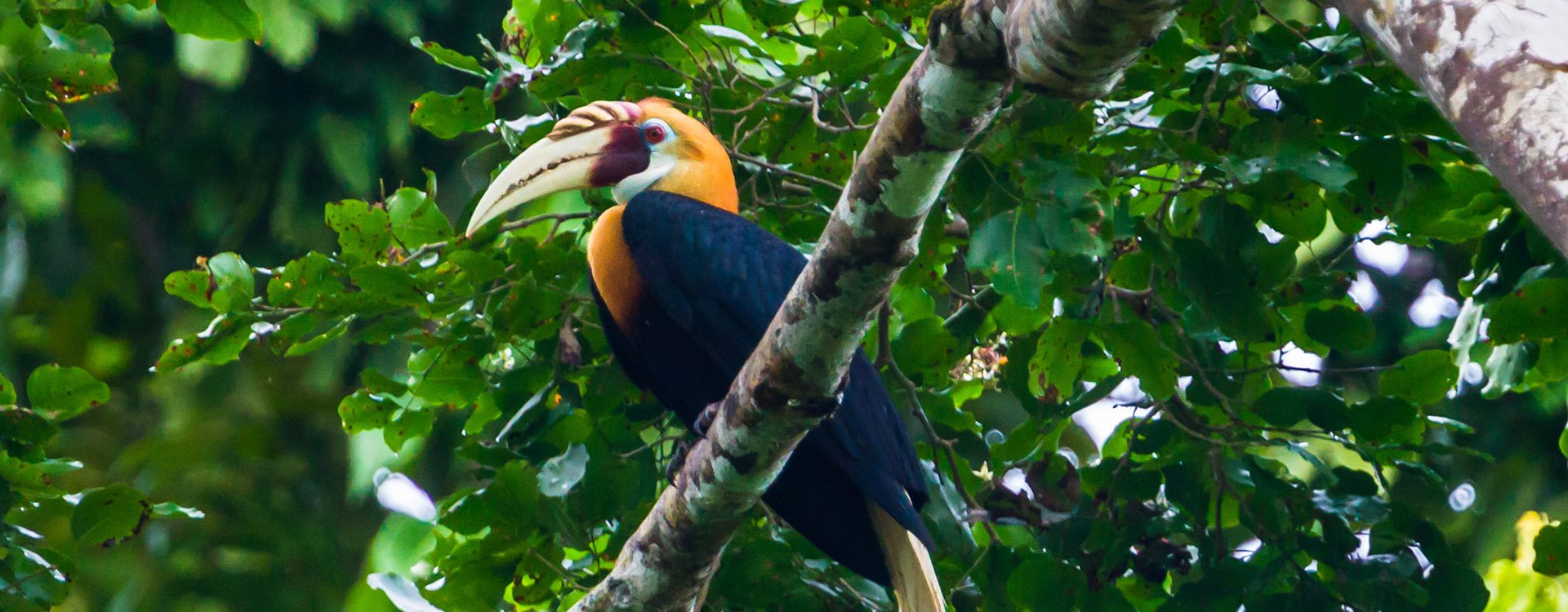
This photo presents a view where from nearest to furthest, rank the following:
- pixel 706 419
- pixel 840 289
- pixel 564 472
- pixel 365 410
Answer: pixel 840 289 → pixel 564 472 → pixel 706 419 → pixel 365 410

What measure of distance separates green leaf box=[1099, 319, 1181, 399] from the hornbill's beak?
4.23ft

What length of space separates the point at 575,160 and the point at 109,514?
124 cm

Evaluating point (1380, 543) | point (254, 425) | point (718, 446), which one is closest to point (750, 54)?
point (718, 446)

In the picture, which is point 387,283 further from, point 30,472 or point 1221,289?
point 1221,289

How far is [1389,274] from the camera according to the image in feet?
18.8

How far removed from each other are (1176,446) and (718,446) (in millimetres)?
987

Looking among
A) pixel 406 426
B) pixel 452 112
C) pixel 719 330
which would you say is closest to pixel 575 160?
pixel 452 112

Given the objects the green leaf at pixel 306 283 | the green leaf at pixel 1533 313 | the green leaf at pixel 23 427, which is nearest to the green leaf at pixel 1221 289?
the green leaf at pixel 1533 313

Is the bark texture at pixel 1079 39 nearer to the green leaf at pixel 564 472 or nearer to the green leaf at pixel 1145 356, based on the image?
the green leaf at pixel 1145 356

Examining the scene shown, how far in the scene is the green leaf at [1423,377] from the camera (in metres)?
2.45

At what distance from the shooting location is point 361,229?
8.55 feet

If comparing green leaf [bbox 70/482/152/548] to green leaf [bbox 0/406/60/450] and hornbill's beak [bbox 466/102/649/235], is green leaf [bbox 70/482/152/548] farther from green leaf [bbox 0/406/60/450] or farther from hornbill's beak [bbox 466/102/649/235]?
hornbill's beak [bbox 466/102/649/235]

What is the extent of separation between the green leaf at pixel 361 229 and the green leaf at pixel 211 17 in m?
0.39

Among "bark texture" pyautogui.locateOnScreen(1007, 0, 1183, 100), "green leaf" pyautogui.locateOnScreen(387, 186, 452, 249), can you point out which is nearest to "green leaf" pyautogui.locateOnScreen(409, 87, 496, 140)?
"green leaf" pyautogui.locateOnScreen(387, 186, 452, 249)
